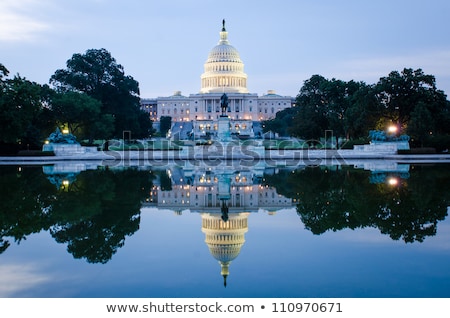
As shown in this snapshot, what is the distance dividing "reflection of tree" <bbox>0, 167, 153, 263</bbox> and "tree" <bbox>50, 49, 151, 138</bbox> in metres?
46.0

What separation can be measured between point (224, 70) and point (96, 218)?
135 m

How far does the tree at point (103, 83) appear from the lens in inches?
2562

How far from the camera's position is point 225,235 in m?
9.80

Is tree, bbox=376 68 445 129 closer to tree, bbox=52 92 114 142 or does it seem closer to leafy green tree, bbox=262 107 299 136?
tree, bbox=52 92 114 142

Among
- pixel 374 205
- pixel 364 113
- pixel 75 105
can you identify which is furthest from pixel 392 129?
pixel 374 205

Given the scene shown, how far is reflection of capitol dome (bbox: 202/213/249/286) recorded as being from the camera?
9234 millimetres

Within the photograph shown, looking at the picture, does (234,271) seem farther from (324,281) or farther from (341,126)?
(341,126)

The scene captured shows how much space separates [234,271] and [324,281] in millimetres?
1397

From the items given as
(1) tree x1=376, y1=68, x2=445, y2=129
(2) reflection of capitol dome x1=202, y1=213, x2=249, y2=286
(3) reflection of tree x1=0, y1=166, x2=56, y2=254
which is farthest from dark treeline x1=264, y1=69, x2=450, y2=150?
(2) reflection of capitol dome x1=202, y1=213, x2=249, y2=286

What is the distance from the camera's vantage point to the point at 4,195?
58.5ft

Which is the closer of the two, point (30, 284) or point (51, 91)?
point (30, 284)

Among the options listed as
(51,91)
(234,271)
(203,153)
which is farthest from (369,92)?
(234,271)

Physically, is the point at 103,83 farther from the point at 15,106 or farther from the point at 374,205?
the point at 374,205

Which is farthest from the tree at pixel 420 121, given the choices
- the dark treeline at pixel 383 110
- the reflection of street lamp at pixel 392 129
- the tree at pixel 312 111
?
the tree at pixel 312 111
